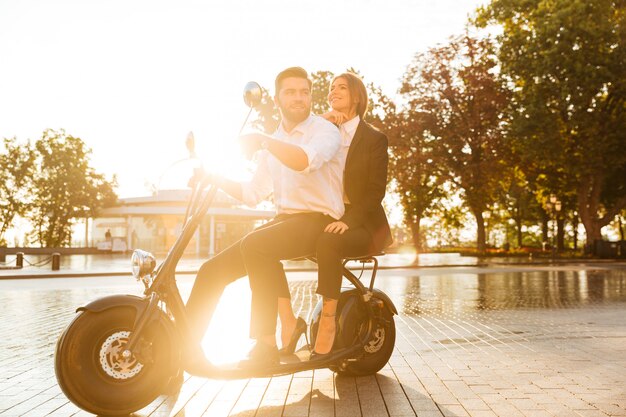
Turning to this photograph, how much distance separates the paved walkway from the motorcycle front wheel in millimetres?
286

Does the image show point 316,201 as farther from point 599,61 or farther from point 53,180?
point 53,180

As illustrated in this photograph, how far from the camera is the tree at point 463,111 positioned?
34.1 metres

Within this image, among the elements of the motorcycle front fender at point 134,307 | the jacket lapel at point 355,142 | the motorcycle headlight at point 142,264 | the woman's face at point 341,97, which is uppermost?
the woman's face at point 341,97

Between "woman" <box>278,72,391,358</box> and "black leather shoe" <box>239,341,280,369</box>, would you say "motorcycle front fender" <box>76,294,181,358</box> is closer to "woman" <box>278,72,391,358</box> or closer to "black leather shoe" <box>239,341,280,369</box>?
"black leather shoe" <box>239,341,280,369</box>

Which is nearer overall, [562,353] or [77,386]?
[77,386]

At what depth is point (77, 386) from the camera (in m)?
3.41

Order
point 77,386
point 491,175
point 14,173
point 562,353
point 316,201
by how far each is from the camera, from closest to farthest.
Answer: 1. point 77,386
2. point 316,201
3. point 562,353
4. point 491,175
5. point 14,173

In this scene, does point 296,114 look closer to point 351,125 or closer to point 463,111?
point 351,125

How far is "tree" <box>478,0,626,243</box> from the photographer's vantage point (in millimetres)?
31141

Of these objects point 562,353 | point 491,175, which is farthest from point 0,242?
point 562,353

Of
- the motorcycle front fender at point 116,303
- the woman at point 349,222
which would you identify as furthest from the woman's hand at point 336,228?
the motorcycle front fender at point 116,303

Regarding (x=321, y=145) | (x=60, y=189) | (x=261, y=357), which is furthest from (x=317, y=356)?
(x=60, y=189)

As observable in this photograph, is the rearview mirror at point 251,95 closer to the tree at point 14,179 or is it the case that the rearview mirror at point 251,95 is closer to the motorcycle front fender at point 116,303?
the motorcycle front fender at point 116,303

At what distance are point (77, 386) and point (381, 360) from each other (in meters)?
2.19
